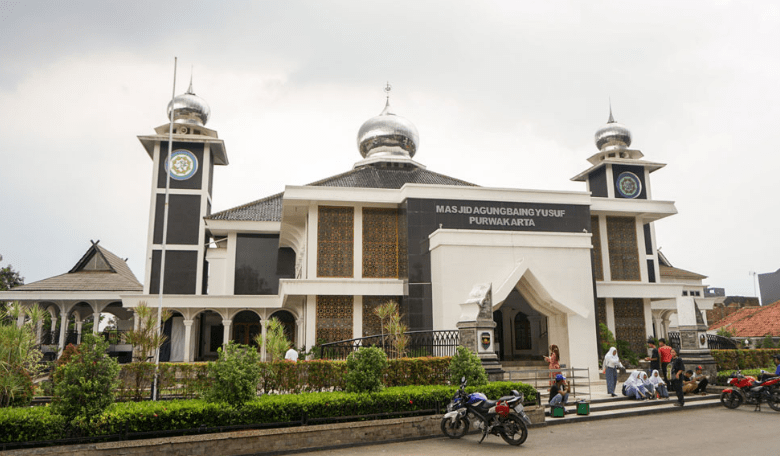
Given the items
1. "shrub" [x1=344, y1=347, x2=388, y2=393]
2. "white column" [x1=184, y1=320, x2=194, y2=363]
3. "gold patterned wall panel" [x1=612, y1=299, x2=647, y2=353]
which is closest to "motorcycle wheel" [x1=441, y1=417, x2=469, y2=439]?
Answer: "shrub" [x1=344, y1=347, x2=388, y2=393]

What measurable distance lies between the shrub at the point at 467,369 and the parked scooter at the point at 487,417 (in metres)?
0.84

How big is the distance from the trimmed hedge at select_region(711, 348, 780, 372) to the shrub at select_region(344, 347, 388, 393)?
34.4ft

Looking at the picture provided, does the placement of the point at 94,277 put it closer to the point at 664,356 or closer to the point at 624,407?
the point at 624,407

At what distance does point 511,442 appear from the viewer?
28.4 feet

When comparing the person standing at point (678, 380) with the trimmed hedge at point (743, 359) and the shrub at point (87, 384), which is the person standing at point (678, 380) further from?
the shrub at point (87, 384)

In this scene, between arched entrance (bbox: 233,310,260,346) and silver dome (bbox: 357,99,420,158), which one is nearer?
silver dome (bbox: 357,99,420,158)

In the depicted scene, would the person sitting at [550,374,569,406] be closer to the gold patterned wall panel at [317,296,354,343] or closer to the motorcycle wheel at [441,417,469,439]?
the motorcycle wheel at [441,417,469,439]

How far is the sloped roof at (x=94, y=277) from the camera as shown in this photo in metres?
26.0

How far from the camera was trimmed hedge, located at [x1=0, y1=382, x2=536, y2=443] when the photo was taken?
7.61 metres

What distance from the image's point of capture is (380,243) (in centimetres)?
1845

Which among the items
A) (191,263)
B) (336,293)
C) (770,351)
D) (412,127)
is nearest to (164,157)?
(191,263)

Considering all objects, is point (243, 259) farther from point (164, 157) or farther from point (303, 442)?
point (303, 442)

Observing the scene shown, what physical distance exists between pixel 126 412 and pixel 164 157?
20480 millimetres

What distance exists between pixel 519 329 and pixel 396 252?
604cm
